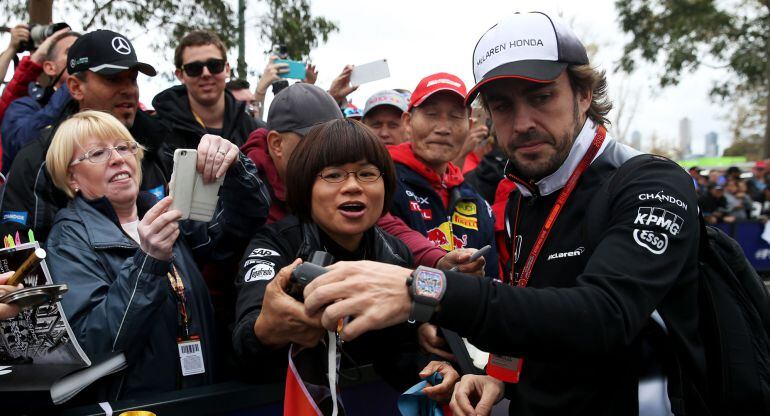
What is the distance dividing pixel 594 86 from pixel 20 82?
4.11m

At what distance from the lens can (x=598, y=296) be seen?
4.98ft

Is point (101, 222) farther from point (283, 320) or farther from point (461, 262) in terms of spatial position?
point (461, 262)

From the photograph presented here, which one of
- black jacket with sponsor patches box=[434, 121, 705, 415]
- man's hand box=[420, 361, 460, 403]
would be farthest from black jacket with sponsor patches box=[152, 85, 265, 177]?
black jacket with sponsor patches box=[434, 121, 705, 415]

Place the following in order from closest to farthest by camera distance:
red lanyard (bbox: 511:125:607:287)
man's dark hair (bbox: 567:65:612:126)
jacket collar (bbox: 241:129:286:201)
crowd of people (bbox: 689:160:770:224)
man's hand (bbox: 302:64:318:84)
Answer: red lanyard (bbox: 511:125:607:287), man's dark hair (bbox: 567:65:612:126), jacket collar (bbox: 241:129:286:201), man's hand (bbox: 302:64:318:84), crowd of people (bbox: 689:160:770:224)

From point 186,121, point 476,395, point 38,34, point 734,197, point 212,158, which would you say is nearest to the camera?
point 476,395

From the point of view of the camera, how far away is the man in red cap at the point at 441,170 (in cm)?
373

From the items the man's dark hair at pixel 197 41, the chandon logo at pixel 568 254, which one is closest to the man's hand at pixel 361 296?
the chandon logo at pixel 568 254

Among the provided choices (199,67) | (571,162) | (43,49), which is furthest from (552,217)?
(43,49)

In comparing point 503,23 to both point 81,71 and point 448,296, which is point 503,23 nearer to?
point 448,296

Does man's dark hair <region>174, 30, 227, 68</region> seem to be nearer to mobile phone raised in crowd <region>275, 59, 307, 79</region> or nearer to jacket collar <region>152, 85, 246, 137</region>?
jacket collar <region>152, 85, 246, 137</region>

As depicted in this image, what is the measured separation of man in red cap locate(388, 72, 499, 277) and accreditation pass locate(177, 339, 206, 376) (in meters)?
1.48

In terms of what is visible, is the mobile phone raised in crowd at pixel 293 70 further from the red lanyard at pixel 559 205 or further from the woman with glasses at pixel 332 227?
the red lanyard at pixel 559 205

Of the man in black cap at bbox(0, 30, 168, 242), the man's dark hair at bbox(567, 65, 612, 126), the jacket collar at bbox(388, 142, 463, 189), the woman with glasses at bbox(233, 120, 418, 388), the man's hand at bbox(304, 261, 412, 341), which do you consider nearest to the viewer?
the man's hand at bbox(304, 261, 412, 341)

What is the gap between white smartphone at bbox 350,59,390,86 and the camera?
499 cm
